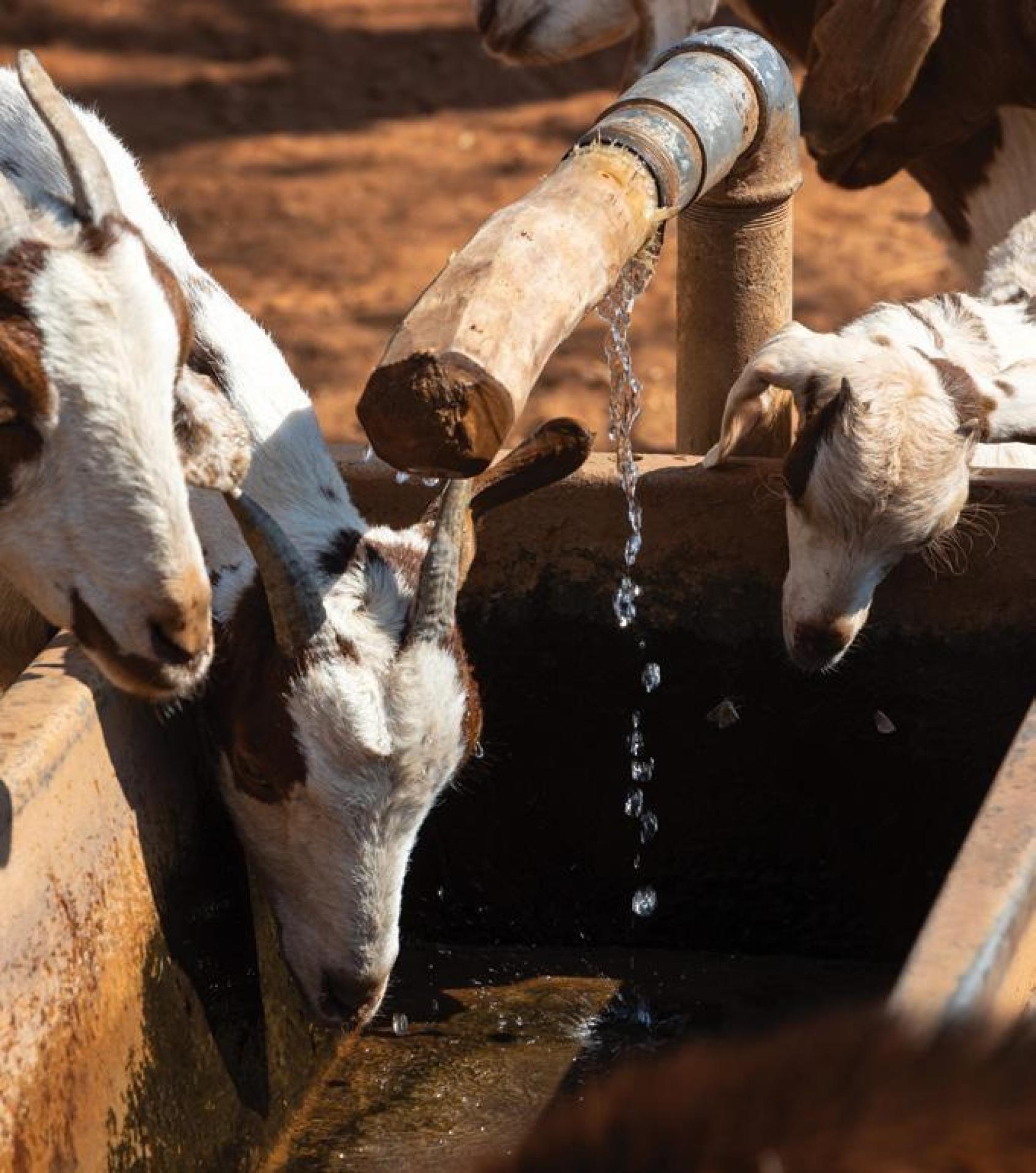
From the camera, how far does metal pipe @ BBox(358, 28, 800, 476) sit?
285 cm

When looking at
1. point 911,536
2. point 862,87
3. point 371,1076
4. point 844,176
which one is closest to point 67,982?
point 371,1076

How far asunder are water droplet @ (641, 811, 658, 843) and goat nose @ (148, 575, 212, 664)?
135 centimetres

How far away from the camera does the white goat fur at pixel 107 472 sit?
3123 mm

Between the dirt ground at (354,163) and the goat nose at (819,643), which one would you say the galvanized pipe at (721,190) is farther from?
the dirt ground at (354,163)

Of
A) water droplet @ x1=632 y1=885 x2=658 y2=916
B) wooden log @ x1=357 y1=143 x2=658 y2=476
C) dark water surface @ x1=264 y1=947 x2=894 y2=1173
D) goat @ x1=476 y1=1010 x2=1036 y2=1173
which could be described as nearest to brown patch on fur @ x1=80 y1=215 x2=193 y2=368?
wooden log @ x1=357 y1=143 x2=658 y2=476

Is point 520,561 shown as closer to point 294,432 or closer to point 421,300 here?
point 294,432

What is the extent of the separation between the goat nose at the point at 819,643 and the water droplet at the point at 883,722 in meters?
0.27

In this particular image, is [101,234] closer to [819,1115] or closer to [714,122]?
[714,122]

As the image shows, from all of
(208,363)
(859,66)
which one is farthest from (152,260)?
(859,66)

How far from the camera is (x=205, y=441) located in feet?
11.3

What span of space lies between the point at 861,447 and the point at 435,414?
4.49 feet

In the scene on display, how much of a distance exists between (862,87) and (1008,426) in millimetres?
1046

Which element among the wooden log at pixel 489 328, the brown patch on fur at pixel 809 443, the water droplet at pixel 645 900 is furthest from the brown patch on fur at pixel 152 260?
the water droplet at pixel 645 900

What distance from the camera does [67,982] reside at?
10.2 ft
